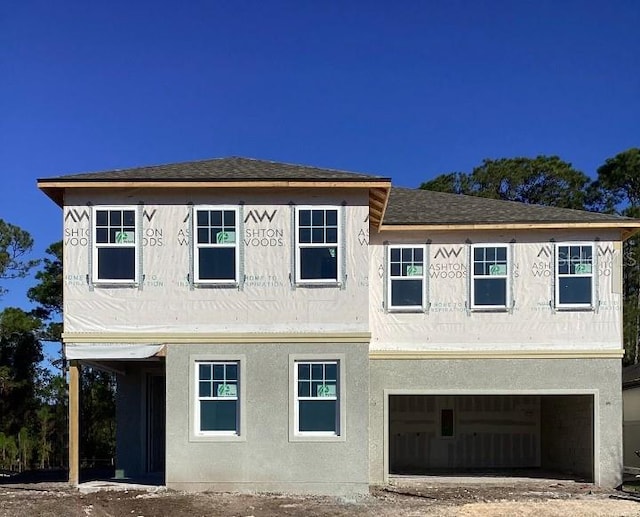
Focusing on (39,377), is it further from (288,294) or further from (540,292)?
(540,292)

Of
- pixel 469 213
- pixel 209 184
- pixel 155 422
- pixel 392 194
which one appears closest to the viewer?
pixel 209 184

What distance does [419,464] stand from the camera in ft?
61.2

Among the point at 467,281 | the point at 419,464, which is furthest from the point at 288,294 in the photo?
the point at 419,464

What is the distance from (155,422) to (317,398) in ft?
15.7

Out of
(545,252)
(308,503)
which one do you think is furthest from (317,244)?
(545,252)

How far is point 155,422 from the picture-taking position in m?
16.3

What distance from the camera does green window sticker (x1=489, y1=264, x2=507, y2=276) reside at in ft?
49.6

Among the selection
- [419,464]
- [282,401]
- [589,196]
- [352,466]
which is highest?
[589,196]

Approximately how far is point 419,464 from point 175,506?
28.1ft

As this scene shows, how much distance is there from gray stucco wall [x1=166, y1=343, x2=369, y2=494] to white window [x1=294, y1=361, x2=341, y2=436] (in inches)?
7.5

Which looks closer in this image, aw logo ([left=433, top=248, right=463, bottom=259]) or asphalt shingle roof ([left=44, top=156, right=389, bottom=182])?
asphalt shingle roof ([left=44, top=156, right=389, bottom=182])

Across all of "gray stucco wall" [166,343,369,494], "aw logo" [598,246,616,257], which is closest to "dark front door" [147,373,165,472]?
"gray stucco wall" [166,343,369,494]

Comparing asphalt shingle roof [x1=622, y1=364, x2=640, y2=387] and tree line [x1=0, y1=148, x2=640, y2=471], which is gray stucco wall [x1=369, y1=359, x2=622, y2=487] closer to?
asphalt shingle roof [x1=622, y1=364, x2=640, y2=387]

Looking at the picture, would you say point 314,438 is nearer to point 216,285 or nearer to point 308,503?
point 308,503
